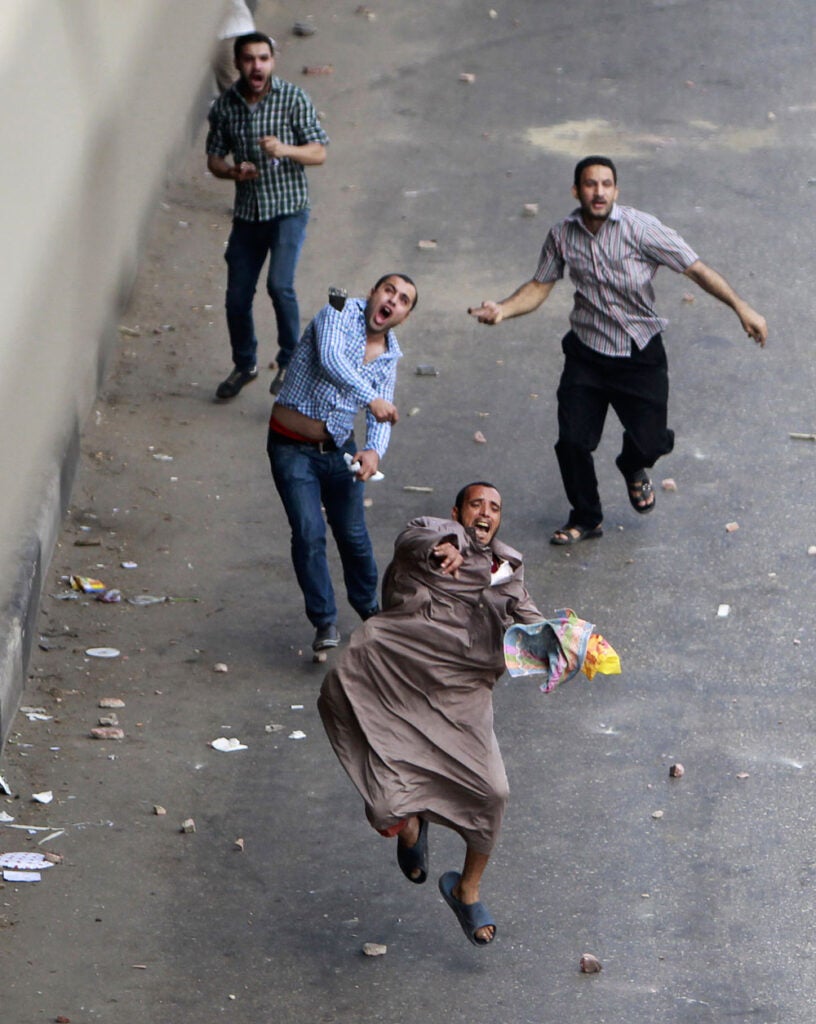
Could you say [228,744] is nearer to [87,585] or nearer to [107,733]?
[107,733]

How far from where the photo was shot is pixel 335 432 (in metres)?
7.43

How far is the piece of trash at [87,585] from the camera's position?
8.27m

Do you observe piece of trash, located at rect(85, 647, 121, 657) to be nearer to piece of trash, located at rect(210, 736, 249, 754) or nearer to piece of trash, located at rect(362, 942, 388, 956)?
piece of trash, located at rect(210, 736, 249, 754)

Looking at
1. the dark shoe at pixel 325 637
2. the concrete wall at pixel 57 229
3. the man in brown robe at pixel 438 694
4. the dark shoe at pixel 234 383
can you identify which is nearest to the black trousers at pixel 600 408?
the dark shoe at pixel 325 637

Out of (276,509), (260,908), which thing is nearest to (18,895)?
(260,908)

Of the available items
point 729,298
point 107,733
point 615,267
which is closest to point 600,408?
point 615,267

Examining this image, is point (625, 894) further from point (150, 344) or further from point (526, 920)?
point (150, 344)

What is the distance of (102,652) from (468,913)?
2647mm

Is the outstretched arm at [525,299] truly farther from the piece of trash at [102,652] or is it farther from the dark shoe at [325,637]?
the piece of trash at [102,652]

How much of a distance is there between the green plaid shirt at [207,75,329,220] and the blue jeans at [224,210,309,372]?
10 centimetres

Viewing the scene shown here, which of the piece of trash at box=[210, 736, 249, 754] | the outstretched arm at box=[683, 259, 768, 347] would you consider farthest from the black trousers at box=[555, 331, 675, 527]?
the piece of trash at box=[210, 736, 249, 754]

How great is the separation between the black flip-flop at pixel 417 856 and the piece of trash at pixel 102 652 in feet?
7.34

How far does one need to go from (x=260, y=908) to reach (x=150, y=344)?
518 centimetres

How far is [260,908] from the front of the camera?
6.23m
